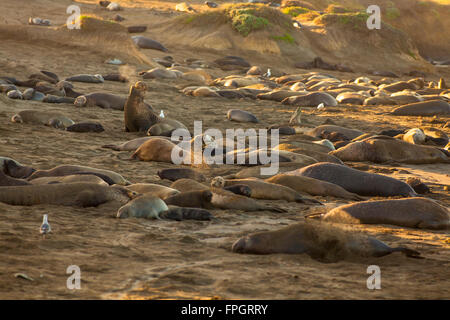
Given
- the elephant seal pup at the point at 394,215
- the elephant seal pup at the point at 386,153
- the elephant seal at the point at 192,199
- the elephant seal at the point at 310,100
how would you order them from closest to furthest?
the elephant seal pup at the point at 394,215
the elephant seal at the point at 192,199
the elephant seal pup at the point at 386,153
the elephant seal at the point at 310,100

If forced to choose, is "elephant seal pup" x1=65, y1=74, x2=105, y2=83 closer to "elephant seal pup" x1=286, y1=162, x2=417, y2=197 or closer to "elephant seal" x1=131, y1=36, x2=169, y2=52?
"elephant seal" x1=131, y1=36, x2=169, y2=52

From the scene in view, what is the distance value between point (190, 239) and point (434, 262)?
1.52 meters

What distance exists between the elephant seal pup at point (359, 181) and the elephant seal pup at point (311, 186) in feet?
0.40

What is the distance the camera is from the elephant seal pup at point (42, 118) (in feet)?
30.9

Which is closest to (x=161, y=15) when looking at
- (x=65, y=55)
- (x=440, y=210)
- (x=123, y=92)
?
(x=65, y=55)

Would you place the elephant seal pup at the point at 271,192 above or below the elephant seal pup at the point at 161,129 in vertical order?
below

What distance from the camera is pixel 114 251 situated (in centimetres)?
404

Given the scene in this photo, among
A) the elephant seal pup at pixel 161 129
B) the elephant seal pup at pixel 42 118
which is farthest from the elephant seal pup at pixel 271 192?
the elephant seal pup at pixel 42 118

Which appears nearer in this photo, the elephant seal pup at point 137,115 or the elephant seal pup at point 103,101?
the elephant seal pup at point 137,115

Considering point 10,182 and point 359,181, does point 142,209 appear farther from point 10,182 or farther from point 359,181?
point 359,181

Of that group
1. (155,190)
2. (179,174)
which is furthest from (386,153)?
(155,190)

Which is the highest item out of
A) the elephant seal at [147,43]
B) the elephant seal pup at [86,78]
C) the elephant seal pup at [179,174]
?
the elephant seal at [147,43]

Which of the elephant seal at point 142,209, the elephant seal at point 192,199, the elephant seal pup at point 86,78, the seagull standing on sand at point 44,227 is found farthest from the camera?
the elephant seal pup at point 86,78

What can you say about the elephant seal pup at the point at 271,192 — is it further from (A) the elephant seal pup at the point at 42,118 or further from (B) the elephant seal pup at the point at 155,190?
(A) the elephant seal pup at the point at 42,118
